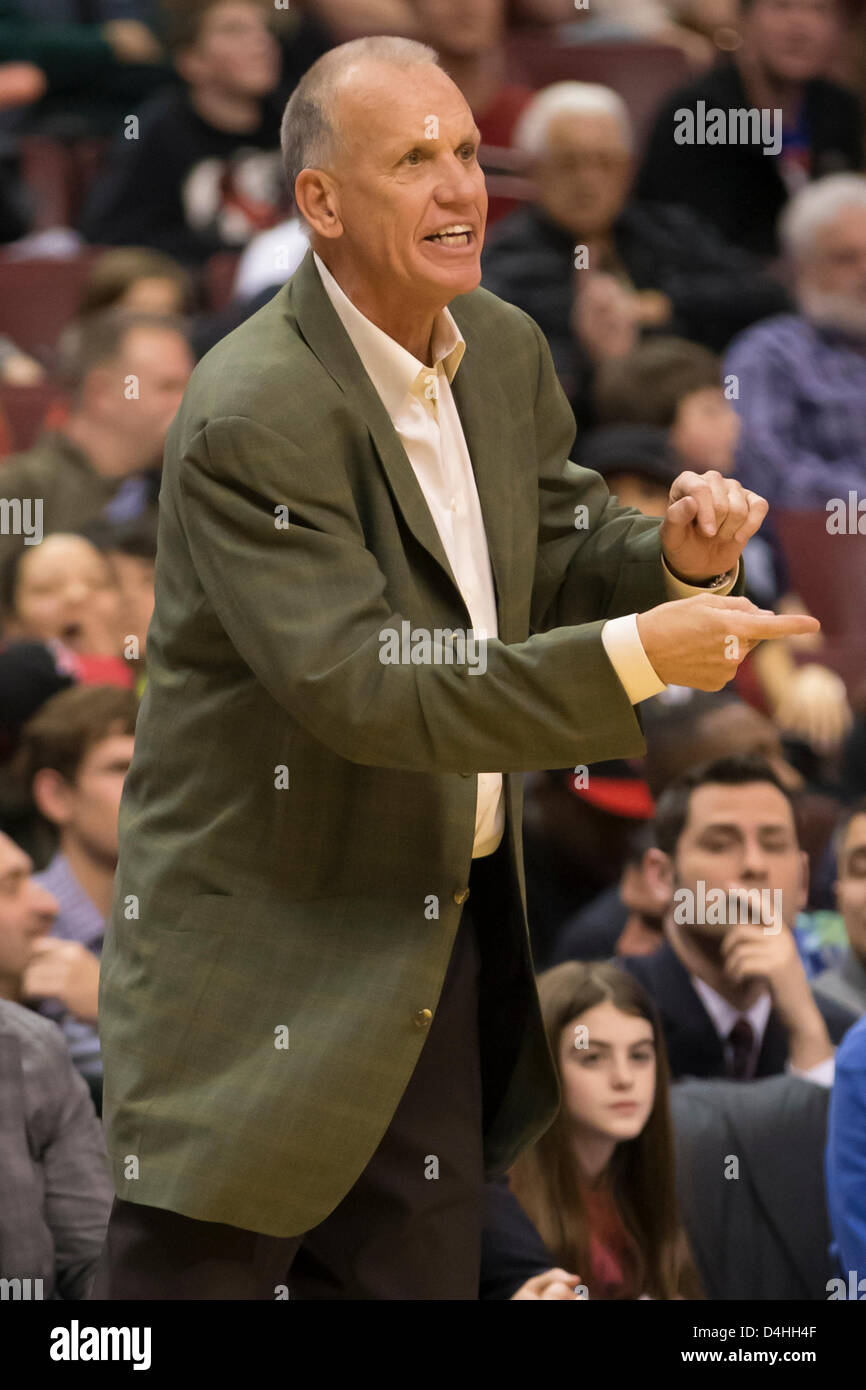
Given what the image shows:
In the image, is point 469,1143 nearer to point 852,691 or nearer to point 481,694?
point 481,694

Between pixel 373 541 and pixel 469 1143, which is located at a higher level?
pixel 373 541

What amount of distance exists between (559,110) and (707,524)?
2892mm

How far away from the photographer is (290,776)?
4.66ft

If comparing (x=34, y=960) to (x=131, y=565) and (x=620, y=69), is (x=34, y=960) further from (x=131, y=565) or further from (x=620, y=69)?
(x=620, y=69)

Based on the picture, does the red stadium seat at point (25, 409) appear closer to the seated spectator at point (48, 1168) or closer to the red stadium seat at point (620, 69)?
the red stadium seat at point (620, 69)

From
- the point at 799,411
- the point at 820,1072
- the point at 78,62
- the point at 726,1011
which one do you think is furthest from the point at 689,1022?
the point at 78,62

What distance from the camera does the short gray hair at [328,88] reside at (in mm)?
1429

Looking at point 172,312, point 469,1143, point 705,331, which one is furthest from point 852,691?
point 469,1143

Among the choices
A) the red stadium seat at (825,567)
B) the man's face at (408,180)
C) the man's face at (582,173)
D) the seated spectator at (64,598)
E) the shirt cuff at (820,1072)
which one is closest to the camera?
the man's face at (408,180)

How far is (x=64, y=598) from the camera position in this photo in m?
3.09

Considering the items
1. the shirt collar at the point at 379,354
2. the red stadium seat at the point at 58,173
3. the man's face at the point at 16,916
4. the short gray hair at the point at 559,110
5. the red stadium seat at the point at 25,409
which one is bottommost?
the man's face at the point at 16,916

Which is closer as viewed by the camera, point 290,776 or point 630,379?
point 290,776

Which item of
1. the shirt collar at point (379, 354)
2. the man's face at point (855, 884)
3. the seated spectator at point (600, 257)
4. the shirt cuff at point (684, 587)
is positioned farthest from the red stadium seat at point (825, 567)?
the shirt collar at point (379, 354)

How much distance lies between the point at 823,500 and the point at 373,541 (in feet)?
8.38
